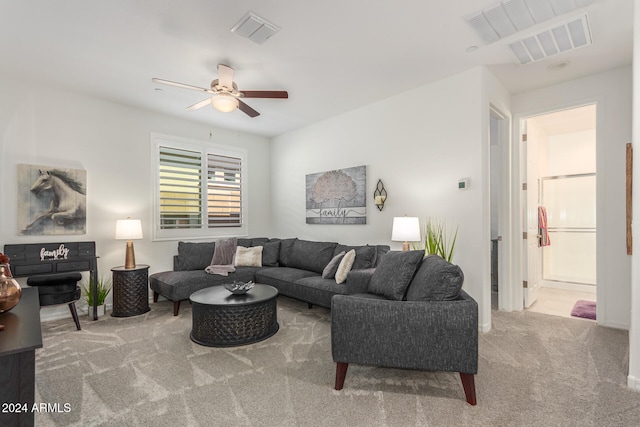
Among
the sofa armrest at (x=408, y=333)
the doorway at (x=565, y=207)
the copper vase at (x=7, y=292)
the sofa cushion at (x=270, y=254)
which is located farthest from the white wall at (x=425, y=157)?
the copper vase at (x=7, y=292)

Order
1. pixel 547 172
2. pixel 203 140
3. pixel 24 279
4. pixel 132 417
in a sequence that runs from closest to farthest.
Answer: pixel 132 417 → pixel 24 279 → pixel 203 140 → pixel 547 172

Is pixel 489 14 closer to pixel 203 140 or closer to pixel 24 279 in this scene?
pixel 203 140

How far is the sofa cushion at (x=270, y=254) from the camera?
16.9 feet

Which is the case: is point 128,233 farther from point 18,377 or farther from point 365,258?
point 18,377

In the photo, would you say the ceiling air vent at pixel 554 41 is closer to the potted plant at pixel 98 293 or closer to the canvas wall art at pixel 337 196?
the canvas wall art at pixel 337 196

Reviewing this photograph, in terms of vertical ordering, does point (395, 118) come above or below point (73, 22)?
below

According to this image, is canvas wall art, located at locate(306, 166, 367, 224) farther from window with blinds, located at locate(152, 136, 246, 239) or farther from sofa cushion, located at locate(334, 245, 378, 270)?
window with blinds, located at locate(152, 136, 246, 239)

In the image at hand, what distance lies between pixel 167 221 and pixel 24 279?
70.3 inches

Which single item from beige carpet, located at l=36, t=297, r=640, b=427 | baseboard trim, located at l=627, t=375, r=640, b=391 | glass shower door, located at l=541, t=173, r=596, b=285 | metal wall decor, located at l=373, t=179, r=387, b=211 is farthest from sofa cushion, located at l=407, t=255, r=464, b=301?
glass shower door, located at l=541, t=173, r=596, b=285

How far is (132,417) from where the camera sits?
195cm

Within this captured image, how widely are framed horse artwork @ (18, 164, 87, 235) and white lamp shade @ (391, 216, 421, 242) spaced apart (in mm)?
4071

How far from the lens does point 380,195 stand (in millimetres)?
A: 4445

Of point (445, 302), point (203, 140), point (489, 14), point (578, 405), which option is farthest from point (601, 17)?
point (203, 140)

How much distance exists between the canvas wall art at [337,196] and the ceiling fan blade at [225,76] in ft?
7.36
